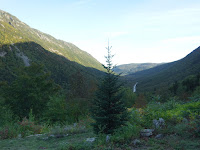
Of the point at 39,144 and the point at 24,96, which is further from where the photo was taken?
the point at 24,96

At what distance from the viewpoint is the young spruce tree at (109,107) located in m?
5.40

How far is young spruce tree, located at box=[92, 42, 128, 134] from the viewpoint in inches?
213

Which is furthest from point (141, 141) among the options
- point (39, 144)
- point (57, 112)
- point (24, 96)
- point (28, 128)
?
point (24, 96)

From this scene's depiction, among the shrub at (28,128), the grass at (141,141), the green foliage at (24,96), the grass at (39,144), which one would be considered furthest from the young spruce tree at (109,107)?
the green foliage at (24,96)

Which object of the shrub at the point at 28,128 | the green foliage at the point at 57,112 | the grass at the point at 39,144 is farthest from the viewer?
the green foliage at the point at 57,112

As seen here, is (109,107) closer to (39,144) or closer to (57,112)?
(39,144)

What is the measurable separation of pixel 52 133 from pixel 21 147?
1.52 meters

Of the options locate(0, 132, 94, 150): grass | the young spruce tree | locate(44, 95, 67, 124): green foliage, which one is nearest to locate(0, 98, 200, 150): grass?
locate(0, 132, 94, 150): grass

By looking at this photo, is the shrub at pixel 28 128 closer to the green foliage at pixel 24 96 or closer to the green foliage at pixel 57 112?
the green foliage at pixel 57 112

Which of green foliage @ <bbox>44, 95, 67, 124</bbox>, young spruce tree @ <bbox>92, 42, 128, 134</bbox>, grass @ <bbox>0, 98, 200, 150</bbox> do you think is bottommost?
green foliage @ <bbox>44, 95, 67, 124</bbox>

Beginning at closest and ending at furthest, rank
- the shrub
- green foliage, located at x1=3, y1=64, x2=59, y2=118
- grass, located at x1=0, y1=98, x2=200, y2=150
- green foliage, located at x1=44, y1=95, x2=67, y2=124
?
grass, located at x1=0, y1=98, x2=200, y2=150, the shrub, green foliage, located at x1=44, y1=95, x2=67, y2=124, green foliage, located at x1=3, y1=64, x2=59, y2=118

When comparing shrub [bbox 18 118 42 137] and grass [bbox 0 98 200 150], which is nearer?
grass [bbox 0 98 200 150]

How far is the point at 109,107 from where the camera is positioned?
554cm

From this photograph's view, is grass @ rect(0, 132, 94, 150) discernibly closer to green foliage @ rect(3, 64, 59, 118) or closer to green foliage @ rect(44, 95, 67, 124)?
green foliage @ rect(44, 95, 67, 124)
